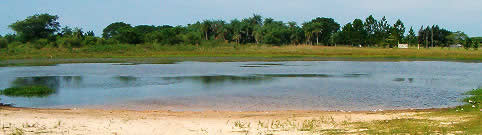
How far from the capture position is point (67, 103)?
18.2 meters

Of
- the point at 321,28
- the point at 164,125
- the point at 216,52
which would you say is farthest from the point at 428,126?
the point at 321,28

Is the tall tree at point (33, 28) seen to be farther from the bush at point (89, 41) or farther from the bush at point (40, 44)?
the bush at point (89, 41)

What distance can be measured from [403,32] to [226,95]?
8163cm

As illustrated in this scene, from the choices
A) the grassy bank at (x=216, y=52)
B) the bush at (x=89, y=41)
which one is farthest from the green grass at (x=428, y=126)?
the bush at (x=89, y=41)

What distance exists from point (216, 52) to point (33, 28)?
130 feet

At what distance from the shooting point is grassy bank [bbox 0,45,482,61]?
6241cm

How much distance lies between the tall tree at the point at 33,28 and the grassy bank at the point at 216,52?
1603 cm

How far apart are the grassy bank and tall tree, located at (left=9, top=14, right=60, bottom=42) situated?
1603cm

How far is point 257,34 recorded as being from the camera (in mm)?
93000

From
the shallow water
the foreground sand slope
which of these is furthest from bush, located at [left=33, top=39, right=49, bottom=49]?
the foreground sand slope

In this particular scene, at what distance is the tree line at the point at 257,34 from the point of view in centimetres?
8162

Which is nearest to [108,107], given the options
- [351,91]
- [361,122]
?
[361,122]

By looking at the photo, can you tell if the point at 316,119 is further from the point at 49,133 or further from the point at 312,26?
the point at 312,26

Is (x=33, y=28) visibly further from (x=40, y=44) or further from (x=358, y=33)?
(x=358, y=33)
